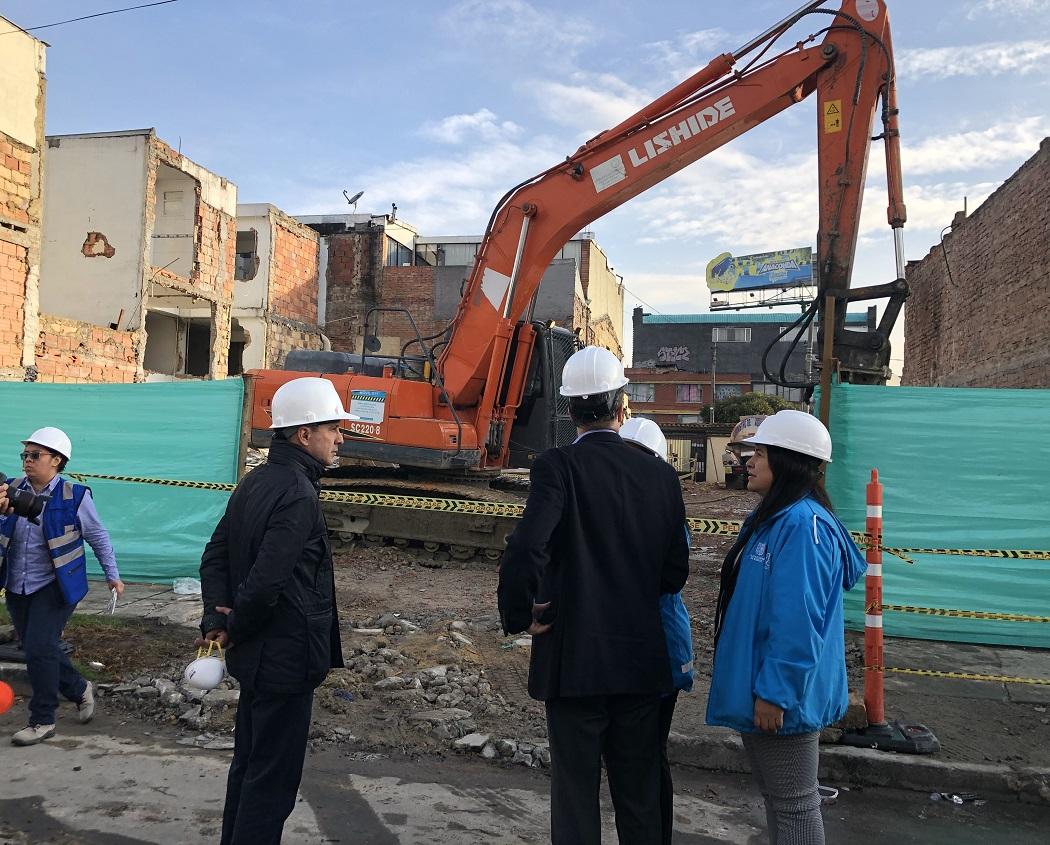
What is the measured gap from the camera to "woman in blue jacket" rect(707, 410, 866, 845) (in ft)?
7.84

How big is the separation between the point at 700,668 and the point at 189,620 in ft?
13.3

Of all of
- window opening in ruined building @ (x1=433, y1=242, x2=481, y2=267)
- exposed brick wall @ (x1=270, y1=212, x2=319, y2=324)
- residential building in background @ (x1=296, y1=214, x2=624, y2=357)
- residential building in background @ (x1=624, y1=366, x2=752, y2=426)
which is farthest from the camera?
residential building in background @ (x1=624, y1=366, x2=752, y2=426)

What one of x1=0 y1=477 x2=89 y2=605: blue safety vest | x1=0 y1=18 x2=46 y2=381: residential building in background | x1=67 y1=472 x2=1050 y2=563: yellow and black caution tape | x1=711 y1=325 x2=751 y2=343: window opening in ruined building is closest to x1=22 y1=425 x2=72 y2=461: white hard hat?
x1=0 y1=477 x2=89 y2=605: blue safety vest

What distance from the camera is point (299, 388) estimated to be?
2908mm

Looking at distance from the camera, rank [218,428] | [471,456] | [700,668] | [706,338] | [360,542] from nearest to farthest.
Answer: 1. [700,668]
2. [218,428]
3. [471,456]
4. [360,542]
5. [706,338]

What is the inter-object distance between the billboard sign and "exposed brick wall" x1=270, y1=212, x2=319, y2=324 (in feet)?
153

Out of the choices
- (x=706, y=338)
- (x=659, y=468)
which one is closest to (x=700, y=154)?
(x=659, y=468)

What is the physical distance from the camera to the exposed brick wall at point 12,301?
13812mm

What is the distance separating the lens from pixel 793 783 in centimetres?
250

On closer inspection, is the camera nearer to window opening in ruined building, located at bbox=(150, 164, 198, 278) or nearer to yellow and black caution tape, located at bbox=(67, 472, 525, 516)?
yellow and black caution tape, located at bbox=(67, 472, 525, 516)

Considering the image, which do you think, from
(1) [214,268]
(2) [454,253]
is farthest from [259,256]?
(2) [454,253]

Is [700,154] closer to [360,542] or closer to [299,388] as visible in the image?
[360,542]

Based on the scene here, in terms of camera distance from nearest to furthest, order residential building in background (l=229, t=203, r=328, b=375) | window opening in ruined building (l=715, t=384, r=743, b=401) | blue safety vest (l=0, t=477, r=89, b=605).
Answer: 1. blue safety vest (l=0, t=477, r=89, b=605)
2. residential building in background (l=229, t=203, r=328, b=375)
3. window opening in ruined building (l=715, t=384, r=743, b=401)

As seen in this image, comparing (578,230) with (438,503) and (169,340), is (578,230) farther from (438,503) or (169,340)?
(169,340)
